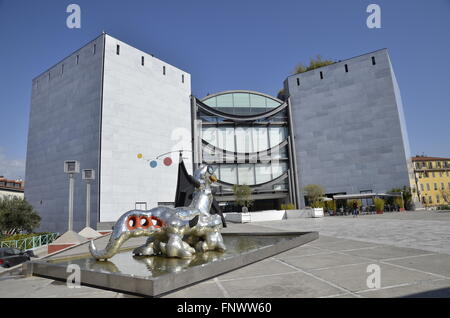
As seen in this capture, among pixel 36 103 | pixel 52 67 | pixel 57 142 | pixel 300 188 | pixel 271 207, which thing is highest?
pixel 52 67

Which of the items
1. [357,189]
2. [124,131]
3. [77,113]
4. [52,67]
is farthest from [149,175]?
[357,189]

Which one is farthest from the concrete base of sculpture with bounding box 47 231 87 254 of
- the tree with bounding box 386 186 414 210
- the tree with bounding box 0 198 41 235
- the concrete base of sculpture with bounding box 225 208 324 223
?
the tree with bounding box 386 186 414 210

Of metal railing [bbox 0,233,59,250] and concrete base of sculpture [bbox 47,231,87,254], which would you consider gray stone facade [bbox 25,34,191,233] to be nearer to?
metal railing [bbox 0,233,59,250]

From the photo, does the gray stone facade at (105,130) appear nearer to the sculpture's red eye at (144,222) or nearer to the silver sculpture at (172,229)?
the silver sculpture at (172,229)

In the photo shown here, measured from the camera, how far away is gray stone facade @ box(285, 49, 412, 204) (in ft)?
114

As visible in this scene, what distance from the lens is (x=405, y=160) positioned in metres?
33.8

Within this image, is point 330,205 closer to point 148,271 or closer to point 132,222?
point 132,222

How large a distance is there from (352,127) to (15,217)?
1602 inches

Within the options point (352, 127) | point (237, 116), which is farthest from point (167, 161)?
point (352, 127)

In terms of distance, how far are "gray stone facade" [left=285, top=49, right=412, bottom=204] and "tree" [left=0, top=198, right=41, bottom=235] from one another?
1350 inches

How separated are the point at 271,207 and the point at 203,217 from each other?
41.2m

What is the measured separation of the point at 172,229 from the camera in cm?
580

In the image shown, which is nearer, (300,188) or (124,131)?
(124,131)
